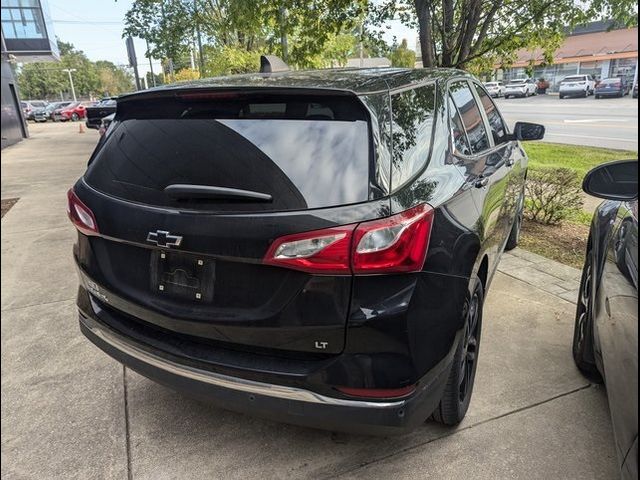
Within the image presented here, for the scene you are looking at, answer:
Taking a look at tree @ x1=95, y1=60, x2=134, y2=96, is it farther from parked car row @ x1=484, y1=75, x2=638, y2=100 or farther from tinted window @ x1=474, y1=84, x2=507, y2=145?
tinted window @ x1=474, y1=84, x2=507, y2=145

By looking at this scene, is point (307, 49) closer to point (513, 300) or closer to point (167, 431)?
point (513, 300)

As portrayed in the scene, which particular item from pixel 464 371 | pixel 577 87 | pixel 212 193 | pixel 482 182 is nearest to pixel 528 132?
pixel 482 182

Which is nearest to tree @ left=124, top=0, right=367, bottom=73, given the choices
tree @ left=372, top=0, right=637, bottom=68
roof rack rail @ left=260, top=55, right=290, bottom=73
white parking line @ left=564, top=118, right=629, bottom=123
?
tree @ left=372, top=0, right=637, bottom=68

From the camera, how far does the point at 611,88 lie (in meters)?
33.2

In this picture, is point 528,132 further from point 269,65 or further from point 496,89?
point 496,89

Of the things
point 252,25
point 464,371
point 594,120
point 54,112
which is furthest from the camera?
point 54,112

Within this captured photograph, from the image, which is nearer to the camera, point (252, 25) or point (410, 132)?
point (410, 132)

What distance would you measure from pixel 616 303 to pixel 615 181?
0.54 m

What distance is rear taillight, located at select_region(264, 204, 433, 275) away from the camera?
5.43 ft

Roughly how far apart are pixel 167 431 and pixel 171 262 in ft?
3.50

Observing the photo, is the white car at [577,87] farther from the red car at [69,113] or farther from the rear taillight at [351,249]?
the rear taillight at [351,249]

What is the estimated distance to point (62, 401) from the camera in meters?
2.71

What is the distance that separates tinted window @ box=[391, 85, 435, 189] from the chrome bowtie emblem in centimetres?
86

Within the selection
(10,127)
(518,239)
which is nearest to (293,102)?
(518,239)
